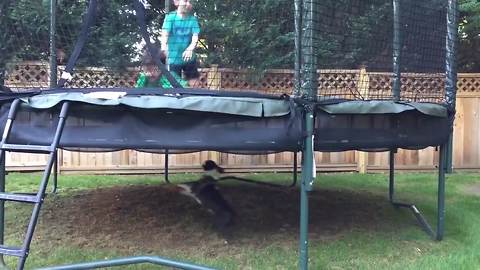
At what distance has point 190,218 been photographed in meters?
5.19

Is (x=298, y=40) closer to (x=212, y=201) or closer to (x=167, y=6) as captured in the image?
(x=167, y=6)

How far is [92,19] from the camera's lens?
4676 mm

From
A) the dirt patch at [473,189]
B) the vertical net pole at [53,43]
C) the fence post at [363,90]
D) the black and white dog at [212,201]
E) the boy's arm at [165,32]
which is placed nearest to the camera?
the boy's arm at [165,32]

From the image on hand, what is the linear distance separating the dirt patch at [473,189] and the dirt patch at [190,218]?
4.63ft

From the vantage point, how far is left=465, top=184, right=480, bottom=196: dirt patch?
7.08m

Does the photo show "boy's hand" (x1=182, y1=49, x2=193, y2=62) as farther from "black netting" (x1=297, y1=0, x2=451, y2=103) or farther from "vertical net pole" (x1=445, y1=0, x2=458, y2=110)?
"vertical net pole" (x1=445, y1=0, x2=458, y2=110)

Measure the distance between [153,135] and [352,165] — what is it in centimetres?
566

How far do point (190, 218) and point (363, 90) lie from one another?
2525mm

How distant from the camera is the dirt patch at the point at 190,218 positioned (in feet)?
15.0

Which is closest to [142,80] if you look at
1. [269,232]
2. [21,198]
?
[21,198]

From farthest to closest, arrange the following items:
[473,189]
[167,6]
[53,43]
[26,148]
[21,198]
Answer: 1. [473,189]
2. [53,43]
3. [167,6]
4. [26,148]
5. [21,198]

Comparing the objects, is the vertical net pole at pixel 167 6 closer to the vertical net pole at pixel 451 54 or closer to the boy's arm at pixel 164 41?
the boy's arm at pixel 164 41

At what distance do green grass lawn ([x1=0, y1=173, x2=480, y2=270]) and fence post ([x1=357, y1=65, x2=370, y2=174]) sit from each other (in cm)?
122

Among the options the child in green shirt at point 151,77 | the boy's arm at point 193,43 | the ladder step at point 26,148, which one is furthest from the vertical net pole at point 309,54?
the ladder step at point 26,148
